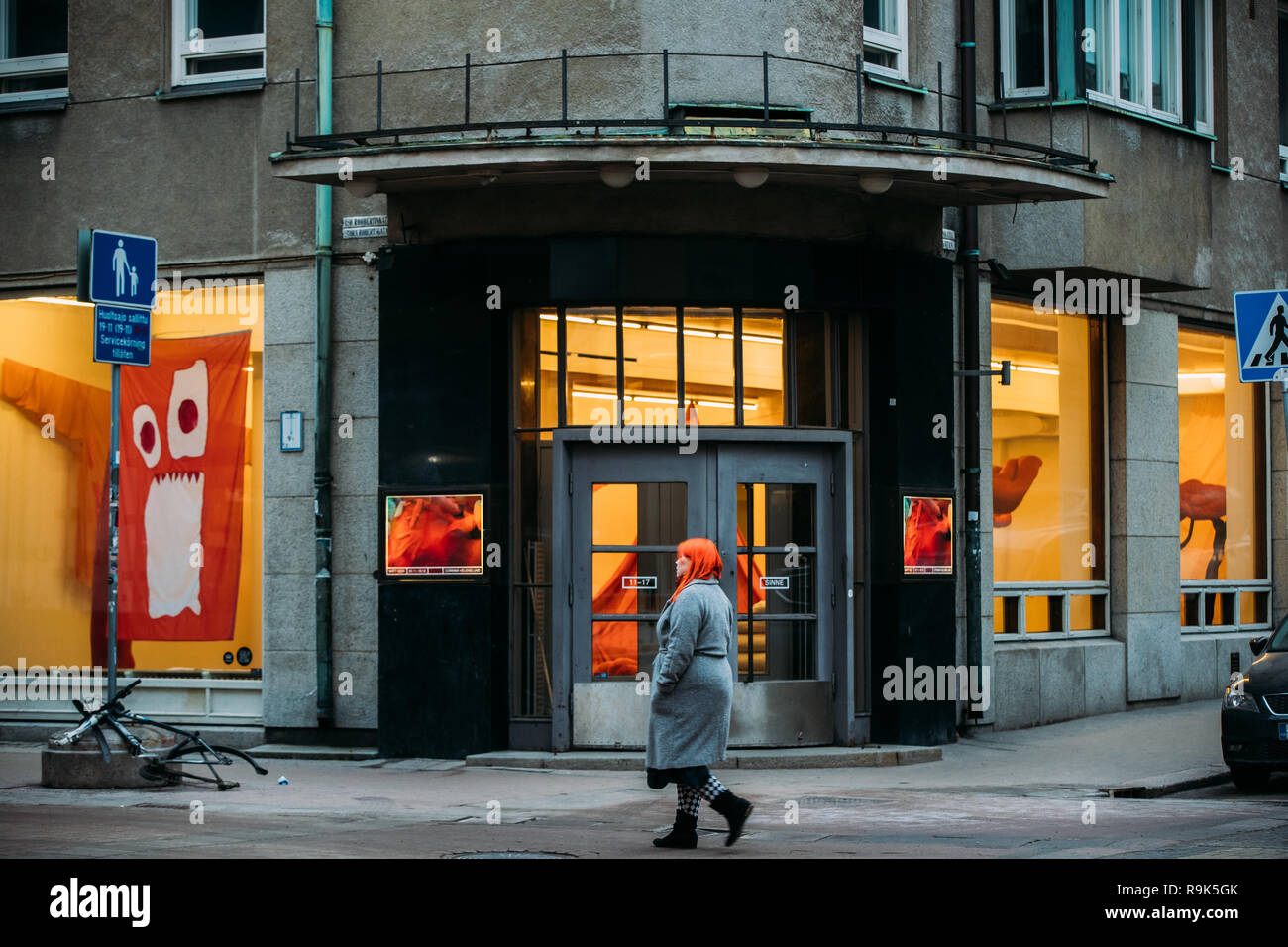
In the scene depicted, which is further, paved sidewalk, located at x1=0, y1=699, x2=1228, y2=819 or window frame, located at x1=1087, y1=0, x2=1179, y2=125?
window frame, located at x1=1087, y1=0, x2=1179, y2=125

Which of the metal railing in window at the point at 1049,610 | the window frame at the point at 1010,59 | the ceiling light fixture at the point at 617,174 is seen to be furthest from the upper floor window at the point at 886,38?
the metal railing in window at the point at 1049,610

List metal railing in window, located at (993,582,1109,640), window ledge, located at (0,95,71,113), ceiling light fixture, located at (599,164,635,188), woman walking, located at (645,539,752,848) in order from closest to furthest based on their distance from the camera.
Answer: woman walking, located at (645,539,752,848), ceiling light fixture, located at (599,164,635,188), window ledge, located at (0,95,71,113), metal railing in window, located at (993,582,1109,640)

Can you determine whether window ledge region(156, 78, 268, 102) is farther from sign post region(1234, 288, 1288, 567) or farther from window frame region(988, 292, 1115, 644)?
sign post region(1234, 288, 1288, 567)

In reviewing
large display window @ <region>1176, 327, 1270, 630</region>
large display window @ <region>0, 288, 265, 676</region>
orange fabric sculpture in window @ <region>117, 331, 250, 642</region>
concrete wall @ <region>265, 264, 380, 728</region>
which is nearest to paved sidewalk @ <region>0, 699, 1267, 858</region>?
concrete wall @ <region>265, 264, 380, 728</region>

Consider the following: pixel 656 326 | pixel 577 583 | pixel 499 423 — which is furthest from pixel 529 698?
pixel 656 326

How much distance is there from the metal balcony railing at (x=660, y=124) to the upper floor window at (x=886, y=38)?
41 cm

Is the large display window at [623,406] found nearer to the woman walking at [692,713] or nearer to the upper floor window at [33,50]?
the woman walking at [692,713]

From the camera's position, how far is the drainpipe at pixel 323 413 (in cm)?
1454

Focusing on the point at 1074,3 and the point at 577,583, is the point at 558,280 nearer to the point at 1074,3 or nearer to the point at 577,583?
the point at 577,583

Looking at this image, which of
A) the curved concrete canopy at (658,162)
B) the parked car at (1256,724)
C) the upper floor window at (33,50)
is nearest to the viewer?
the parked car at (1256,724)

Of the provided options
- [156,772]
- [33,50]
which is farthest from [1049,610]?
[33,50]

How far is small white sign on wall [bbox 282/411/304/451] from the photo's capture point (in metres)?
14.7

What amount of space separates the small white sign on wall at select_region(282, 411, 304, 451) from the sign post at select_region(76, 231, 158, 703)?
2432 mm

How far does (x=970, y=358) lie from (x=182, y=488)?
6896 millimetres
